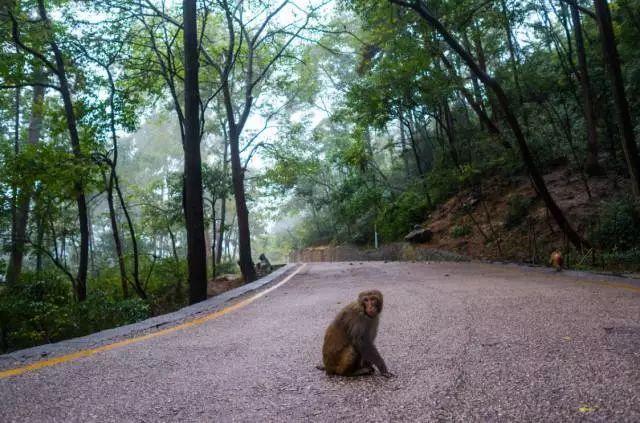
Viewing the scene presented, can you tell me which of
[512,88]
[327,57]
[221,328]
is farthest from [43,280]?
[327,57]

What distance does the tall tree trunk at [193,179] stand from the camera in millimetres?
8328

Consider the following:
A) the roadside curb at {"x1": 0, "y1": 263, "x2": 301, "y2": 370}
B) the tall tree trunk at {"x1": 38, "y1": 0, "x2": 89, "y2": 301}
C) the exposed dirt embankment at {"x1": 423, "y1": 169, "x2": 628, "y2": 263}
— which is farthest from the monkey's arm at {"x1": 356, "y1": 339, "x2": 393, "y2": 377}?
the tall tree trunk at {"x1": 38, "y1": 0, "x2": 89, "y2": 301}

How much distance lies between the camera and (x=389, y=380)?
8.58 ft

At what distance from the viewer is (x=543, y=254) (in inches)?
447

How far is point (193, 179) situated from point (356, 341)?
6.76 m

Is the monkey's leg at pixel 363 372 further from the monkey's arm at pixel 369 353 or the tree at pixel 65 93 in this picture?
the tree at pixel 65 93

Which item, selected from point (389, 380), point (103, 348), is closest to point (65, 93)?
point (103, 348)

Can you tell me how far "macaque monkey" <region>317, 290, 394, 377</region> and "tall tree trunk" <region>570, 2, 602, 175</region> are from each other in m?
13.1

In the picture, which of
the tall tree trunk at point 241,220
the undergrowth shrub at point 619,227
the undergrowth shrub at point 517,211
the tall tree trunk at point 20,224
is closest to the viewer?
the undergrowth shrub at point 619,227

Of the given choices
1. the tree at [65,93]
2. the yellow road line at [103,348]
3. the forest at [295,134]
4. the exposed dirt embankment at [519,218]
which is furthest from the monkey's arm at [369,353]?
the tree at [65,93]

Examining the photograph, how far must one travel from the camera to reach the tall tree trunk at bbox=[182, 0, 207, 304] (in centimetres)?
833

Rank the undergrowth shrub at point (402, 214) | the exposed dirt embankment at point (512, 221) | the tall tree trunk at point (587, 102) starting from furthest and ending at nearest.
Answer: the undergrowth shrub at point (402, 214), the tall tree trunk at point (587, 102), the exposed dirt embankment at point (512, 221)

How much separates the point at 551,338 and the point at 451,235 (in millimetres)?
14796

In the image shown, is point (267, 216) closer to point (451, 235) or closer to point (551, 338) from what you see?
point (451, 235)
